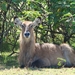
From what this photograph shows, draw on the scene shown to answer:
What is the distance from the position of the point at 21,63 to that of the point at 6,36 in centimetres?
309

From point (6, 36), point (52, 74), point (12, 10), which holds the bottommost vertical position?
point (52, 74)

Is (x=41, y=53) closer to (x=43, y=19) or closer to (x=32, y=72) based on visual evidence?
(x=43, y=19)

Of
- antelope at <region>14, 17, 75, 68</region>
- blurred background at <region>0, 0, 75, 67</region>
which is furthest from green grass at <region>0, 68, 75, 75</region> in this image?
blurred background at <region>0, 0, 75, 67</region>

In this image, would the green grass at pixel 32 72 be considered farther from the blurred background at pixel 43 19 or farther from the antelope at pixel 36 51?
the blurred background at pixel 43 19

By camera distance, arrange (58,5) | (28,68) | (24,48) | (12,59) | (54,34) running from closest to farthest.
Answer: (28,68), (24,48), (58,5), (12,59), (54,34)

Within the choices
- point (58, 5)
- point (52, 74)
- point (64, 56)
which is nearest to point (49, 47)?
point (64, 56)

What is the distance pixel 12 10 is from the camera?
44.8ft

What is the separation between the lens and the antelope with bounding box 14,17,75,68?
11.1m

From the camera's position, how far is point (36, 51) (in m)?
11.6

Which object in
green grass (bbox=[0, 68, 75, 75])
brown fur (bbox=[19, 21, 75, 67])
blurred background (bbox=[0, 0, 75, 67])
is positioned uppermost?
blurred background (bbox=[0, 0, 75, 67])

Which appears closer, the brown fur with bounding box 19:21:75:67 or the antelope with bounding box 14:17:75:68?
the antelope with bounding box 14:17:75:68

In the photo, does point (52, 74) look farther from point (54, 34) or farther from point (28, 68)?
point (54, 34)

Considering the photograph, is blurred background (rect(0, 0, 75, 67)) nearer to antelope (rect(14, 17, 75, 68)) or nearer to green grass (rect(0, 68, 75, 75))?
antelope (rect(14, 17, 75, 68))

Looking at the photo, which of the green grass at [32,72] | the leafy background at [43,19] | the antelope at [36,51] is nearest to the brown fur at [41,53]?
the antelope at [36,51]
